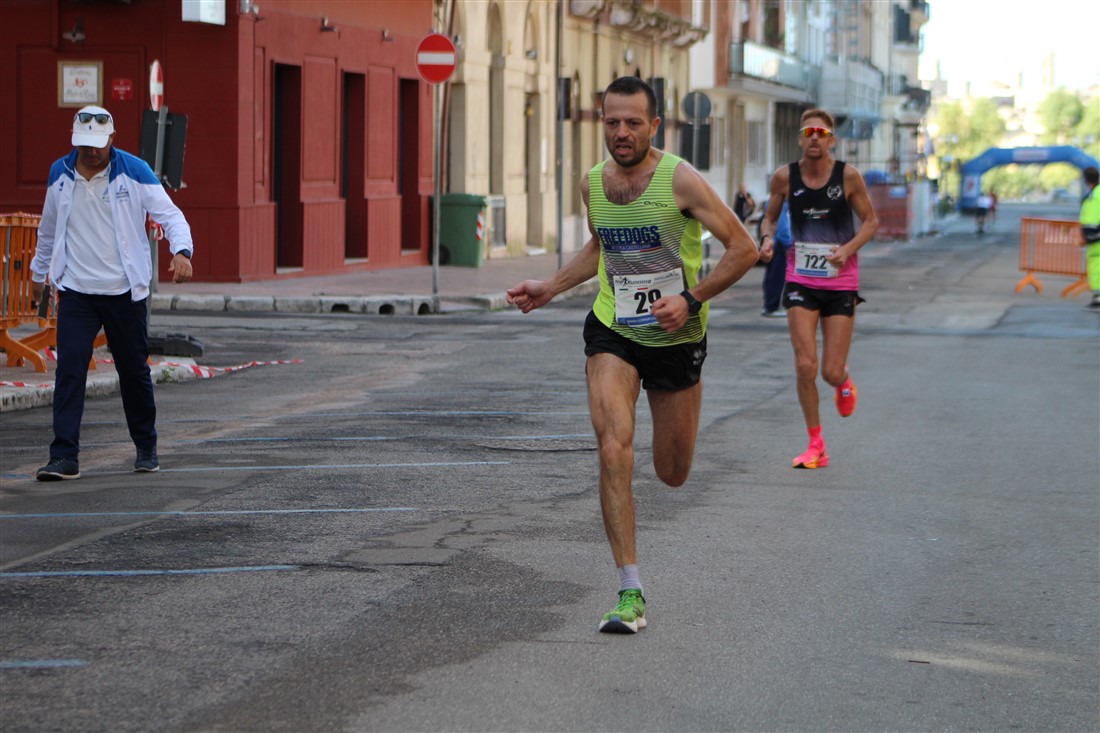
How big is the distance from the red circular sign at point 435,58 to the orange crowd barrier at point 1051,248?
1263 centimetres

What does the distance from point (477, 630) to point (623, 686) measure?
0.75 meters

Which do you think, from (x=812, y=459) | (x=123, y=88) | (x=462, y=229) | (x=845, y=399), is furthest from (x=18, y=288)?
(x=462, y=229)

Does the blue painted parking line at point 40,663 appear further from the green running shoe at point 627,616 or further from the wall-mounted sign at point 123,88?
the wall-mounted sign at point 123,88

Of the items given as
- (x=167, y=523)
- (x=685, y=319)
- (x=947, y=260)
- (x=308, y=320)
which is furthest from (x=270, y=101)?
(x=947, y=260)

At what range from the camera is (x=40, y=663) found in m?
5.62

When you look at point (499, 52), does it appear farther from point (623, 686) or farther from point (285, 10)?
point (623, 686)

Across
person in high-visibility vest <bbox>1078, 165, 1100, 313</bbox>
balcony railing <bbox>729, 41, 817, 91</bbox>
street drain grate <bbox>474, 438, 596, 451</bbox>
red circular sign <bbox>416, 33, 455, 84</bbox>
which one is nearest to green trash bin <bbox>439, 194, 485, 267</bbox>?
red circular sign <bbox>416, 33, 455, 84</bbox>

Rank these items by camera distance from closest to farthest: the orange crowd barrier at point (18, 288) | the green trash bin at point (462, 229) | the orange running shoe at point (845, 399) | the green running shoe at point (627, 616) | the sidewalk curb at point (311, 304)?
the green running shoe at point (627, 616) < the orange running shoe at point (845, 399) < the orange crowd barrier at point (18, 288) < the sidewalk curb at point (311, 304) < the green trash bin at point (462, 229)

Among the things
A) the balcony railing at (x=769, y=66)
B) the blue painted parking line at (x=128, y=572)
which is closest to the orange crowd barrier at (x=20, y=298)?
the blue painted parking line at (x=128, y=572)

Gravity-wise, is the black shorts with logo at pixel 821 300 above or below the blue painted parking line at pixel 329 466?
above

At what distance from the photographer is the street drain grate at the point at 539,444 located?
1047 cm

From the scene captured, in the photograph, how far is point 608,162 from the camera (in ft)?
22.0

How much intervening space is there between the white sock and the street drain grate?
13.4 ft

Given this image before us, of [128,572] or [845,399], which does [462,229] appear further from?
[128,572]
